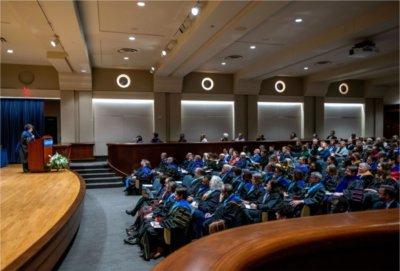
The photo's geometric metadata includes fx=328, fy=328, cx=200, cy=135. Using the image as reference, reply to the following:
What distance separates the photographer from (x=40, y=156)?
9.08 m

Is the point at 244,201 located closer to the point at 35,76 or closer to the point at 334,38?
the point at 334,38

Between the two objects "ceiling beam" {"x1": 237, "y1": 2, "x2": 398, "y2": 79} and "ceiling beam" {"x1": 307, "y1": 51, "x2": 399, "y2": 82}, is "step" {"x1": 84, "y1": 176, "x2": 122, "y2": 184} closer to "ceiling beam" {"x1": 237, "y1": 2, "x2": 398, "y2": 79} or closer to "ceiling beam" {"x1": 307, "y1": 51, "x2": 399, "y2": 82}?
"ceiling beam" {"x1": 237, "y1": 2, "x2": 398, "y2": 79}

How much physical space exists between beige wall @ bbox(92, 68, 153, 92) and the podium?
18.7ft

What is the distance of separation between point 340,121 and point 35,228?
17.7 metres

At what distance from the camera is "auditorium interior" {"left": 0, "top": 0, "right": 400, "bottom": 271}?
1.38 m

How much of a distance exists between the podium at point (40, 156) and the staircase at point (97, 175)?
1.74 meters

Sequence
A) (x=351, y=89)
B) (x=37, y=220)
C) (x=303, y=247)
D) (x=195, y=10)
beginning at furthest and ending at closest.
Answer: (x=351, y=89), (x=195, y=10), (x=37, y=220), (x=303, y=247)

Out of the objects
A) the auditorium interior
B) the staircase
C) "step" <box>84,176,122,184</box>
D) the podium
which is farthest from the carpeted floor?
"step" <box>84,176,122,184</box>

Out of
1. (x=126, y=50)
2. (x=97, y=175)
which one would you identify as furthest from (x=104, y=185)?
(x=126, y=50)

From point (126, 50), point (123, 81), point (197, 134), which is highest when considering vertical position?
point (126, 50)

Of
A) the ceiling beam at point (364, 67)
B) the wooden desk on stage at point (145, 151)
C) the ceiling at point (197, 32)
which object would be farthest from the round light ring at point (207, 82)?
the ceiling beam at point (364, 67)

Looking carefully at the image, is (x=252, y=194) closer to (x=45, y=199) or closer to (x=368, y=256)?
(x=45, y=199)

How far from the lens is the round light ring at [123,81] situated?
14738 mm

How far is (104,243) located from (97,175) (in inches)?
244
